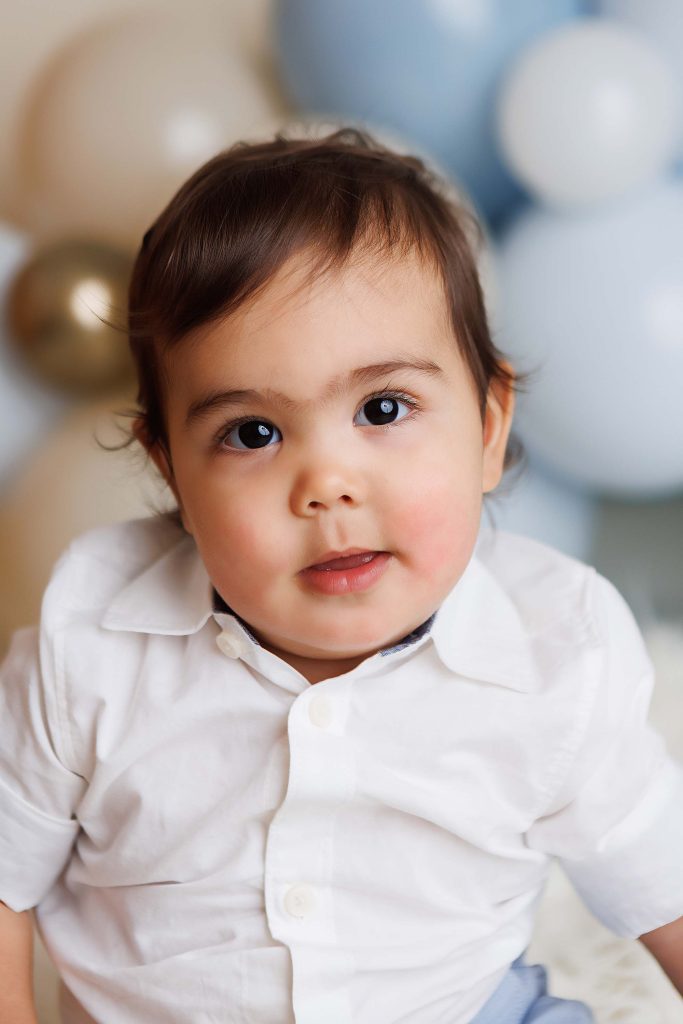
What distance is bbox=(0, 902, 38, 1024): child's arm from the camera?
2.99ft

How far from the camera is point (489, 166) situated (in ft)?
5.50

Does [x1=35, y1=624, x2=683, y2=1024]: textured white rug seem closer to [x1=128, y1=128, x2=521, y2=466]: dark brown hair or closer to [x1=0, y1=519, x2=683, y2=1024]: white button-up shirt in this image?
[x1=0, y1=519, x2=683, y2=1024]: white button-up shirt

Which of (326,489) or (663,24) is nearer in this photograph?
(326,489)

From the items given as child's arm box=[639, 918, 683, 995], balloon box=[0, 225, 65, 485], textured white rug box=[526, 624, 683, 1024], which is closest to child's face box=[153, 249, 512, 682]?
child's arm box=[639, 918, 683, 995]

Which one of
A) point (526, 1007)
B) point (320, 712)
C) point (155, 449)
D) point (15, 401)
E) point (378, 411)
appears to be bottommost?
point (526, 1007)

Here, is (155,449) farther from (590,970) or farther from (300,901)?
(590,970)

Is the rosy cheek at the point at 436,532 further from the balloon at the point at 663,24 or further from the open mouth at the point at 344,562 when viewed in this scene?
the balloon at the point at 663,24

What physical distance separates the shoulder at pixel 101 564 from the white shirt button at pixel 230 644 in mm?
123

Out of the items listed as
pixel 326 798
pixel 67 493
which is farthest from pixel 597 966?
pixel 67 493

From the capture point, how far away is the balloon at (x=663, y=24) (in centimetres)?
160

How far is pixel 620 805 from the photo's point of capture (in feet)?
2.94

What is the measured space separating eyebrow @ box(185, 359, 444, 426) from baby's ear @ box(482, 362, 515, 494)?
0.45ft

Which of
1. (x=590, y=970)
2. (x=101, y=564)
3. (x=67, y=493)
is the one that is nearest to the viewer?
(x=101, y=564)

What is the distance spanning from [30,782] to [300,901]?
227mm
